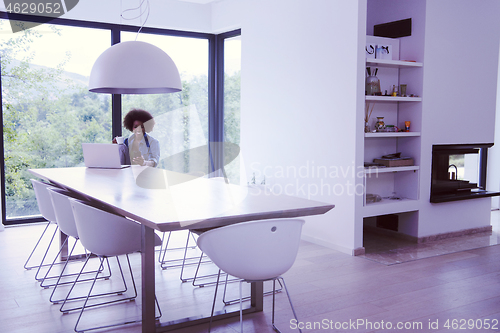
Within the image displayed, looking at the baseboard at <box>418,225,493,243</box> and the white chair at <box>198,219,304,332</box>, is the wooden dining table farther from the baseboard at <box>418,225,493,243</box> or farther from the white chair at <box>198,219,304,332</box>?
the baseboard at <box>418,225,493,243</box>

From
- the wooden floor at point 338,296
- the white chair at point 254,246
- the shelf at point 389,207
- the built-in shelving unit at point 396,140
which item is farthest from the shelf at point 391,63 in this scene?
the white chair at point 254,246

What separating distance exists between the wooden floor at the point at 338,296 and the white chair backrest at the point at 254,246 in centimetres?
64

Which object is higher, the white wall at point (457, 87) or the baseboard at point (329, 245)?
the white wall at point (457, 87)

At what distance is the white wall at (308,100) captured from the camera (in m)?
4.43

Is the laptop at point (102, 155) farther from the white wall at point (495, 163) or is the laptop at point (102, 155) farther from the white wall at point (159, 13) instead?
the white wall at point (495, 163)

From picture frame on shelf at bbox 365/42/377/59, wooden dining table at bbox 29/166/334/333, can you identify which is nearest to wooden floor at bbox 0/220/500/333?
wooden dining table at bbox 29/166/334/333

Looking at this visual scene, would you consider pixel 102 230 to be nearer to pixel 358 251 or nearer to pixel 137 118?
pixel 358 251

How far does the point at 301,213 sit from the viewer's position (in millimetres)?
2461

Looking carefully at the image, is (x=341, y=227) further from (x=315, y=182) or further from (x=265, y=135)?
(x=265, y=135)

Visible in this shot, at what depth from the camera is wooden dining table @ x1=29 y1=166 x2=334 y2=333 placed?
2.25 m

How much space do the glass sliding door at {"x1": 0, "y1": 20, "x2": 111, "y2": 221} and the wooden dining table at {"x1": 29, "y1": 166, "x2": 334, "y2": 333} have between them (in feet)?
8.38

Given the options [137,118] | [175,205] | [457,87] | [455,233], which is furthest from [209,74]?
[175,205]

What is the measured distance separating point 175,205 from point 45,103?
13.5ft

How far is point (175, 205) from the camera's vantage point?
2525mm
